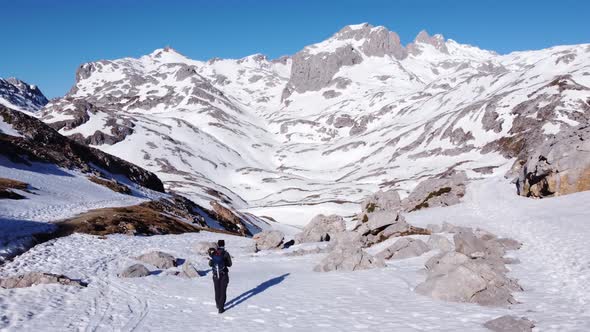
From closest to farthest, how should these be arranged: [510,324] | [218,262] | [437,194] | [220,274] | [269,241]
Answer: [510,324], [220,274], [218,262], [269,241], [437,194]

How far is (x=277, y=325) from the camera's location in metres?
16.4

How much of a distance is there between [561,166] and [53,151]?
79664 millimetres

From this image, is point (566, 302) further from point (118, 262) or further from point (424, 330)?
point (118, 262)

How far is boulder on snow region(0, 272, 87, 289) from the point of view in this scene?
20156mm

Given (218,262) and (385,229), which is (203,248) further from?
(218,262)

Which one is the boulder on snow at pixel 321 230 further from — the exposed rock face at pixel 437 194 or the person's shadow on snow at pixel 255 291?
the person's shadow on snow at pixel 255 291

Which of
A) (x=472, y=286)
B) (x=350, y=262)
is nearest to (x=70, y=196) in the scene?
(x=350, y=262)

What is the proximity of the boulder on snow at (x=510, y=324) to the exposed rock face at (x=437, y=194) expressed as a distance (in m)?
48.5

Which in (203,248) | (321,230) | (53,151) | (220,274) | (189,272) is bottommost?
(189,272)

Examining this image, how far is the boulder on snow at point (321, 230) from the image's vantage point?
47594 mm

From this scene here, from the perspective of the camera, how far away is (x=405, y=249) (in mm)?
32344

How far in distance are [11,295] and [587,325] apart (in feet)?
73.2

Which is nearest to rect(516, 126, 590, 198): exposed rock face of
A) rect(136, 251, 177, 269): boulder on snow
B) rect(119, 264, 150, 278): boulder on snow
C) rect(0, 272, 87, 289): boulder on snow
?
rect(136, 251, 177, 269): boulder on snow

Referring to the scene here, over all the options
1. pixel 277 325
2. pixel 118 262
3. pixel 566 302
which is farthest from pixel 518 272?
pixel 118 262
